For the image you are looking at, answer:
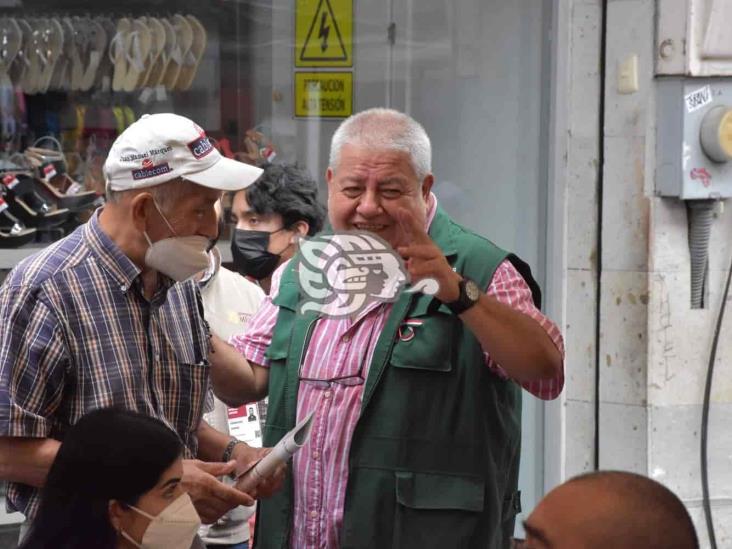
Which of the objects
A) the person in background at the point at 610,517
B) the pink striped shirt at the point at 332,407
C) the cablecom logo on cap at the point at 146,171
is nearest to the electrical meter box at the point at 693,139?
the pink striped shirt at the point at 332,407

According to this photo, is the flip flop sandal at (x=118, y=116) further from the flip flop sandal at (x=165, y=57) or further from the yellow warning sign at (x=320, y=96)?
the yellow warning sign at (x=320, y=96)

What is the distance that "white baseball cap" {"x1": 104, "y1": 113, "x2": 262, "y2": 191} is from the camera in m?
3.45

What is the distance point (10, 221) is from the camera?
5.80 metres

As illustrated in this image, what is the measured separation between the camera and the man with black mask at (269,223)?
5.14m

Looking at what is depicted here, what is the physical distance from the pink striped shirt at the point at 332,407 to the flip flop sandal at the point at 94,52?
2625 mm

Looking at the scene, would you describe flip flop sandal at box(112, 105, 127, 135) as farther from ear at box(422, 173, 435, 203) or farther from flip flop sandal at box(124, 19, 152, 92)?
ear at box(422, 173, 435, 203)

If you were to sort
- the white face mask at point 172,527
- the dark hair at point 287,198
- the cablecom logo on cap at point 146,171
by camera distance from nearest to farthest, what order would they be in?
1. the white face mask at point 172,527
2. the cablecom logo on cap at point 146,171
3. the dark hair at point 287,198

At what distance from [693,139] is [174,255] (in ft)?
8.59

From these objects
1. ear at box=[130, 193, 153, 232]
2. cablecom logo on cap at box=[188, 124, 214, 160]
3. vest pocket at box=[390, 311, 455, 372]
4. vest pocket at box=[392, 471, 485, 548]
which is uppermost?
cablecom logo on cap at box=[188, 124, 214, 160]

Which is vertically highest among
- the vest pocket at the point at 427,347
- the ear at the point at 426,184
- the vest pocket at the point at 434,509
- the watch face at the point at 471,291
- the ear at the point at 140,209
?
the ear at the point at 426,184

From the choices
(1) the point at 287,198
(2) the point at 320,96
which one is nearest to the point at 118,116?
(2) the point at 320,96

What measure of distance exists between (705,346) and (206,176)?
278 cm

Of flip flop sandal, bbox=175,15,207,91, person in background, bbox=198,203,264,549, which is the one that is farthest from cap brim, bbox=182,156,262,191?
flip flop sandal, bbox=175,15,207,91

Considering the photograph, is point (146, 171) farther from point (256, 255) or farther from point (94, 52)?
point (94, 52)
